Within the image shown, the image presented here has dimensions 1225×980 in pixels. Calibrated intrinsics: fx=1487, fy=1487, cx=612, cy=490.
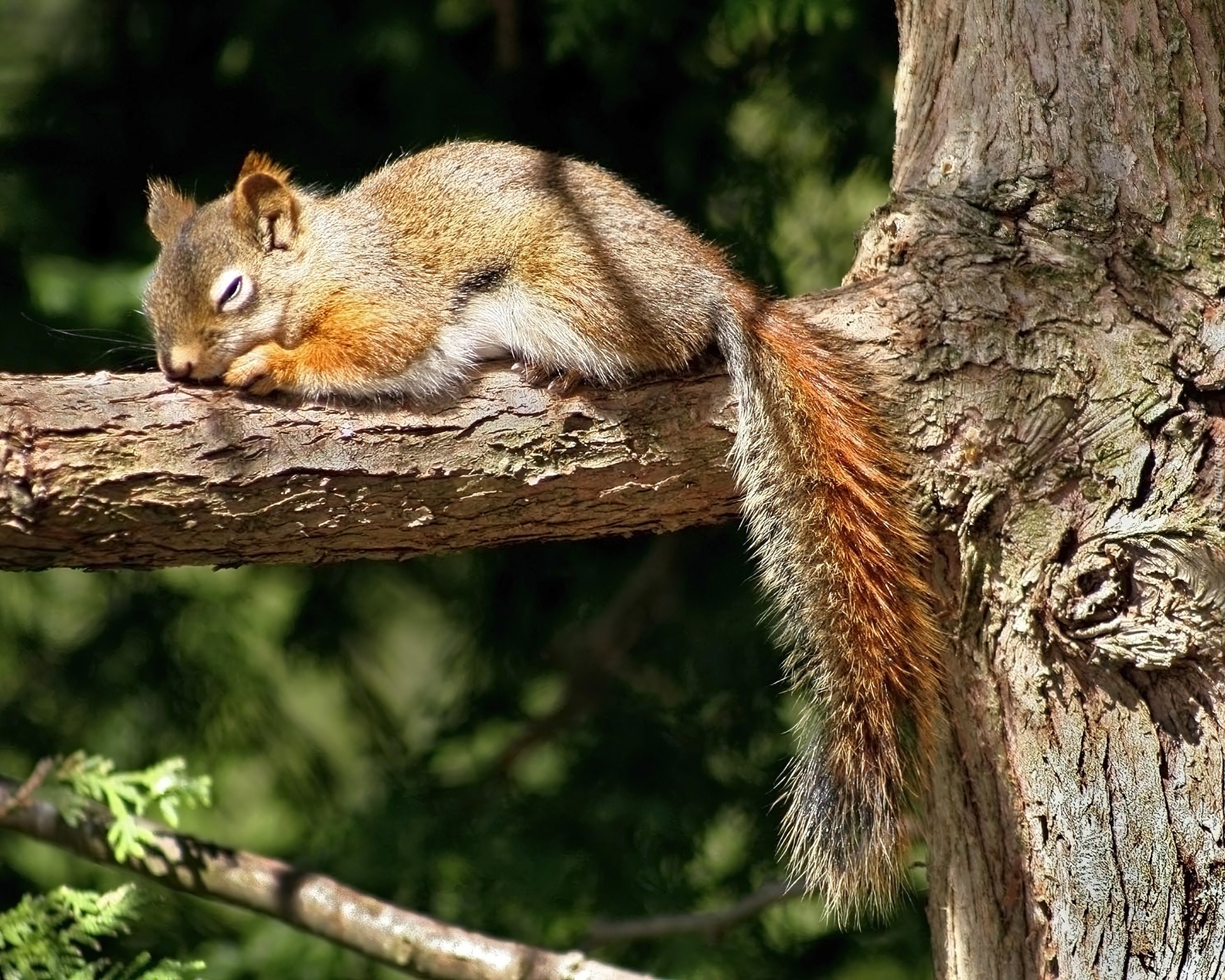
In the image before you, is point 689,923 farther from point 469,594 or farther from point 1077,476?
point 1077,476

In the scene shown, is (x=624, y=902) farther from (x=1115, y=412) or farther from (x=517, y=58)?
(x=517, y=58)

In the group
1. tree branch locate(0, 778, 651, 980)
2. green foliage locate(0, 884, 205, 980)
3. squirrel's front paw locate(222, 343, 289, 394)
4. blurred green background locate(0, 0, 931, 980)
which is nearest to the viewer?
squirrel's front paw locate(222, 343, 289, 394)

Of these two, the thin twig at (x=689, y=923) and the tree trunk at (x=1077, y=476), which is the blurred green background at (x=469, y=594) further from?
the tree trunk at (x=1077, y=476)

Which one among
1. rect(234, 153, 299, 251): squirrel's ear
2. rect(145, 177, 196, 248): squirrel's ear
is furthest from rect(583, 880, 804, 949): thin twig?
rect(145, 177, 196, 248): squirrel's ear

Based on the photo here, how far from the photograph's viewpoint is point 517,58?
11.4ft

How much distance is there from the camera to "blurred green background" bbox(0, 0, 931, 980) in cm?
329

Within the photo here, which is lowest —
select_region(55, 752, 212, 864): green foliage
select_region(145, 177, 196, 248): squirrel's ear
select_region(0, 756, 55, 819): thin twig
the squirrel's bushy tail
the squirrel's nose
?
select_region(55, 752, 212, 864): green foliage

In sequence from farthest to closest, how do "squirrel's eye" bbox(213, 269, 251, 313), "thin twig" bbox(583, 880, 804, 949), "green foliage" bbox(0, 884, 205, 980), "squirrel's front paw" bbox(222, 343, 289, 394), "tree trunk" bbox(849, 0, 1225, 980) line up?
"thin twig" bbox(583, 880, 804, 949)
"squirrel's eye" bbox(213, 269, 251, 313)
"green foliage" bbox(0, 884, 205, 980)
"squirrel's front paw" bbox(222, 343, 289, 394)
"tree trunk" bbox(849, 0, 1225, 980)

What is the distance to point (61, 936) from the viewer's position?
248 centimetres

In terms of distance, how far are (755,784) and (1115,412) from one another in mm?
1553

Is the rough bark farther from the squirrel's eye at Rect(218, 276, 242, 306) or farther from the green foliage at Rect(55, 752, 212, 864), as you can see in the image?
the green foliage at Rect(55, 752, 212, 864)

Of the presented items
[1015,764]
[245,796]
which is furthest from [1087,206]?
[245,796]

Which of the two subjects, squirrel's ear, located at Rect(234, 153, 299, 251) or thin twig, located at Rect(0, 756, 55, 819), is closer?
thin twig, located at Rect(0, 756, 55, 819)

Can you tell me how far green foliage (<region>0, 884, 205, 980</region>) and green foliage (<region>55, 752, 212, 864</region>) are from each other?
0.15 m
